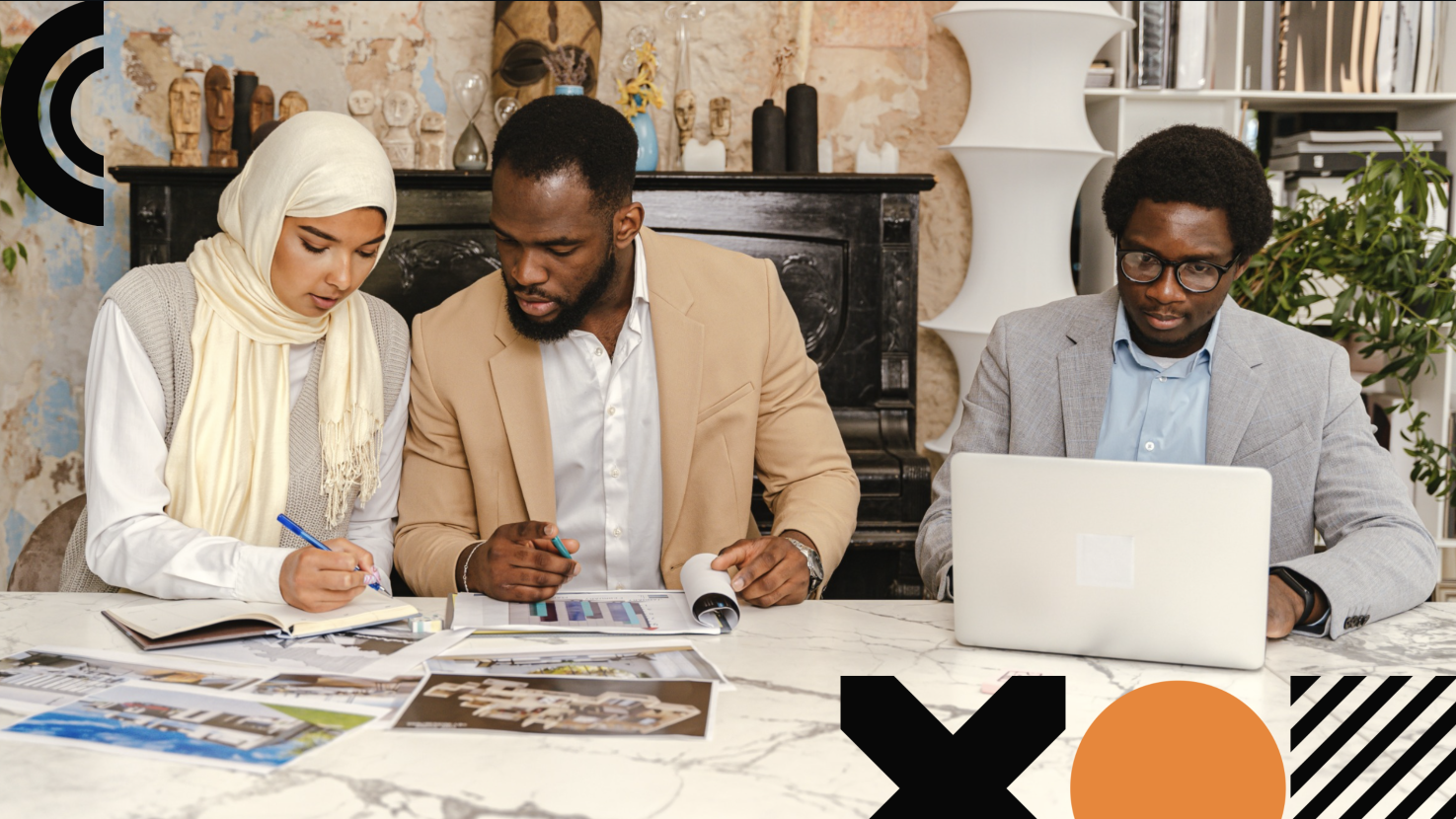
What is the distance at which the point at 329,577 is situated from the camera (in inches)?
60.3

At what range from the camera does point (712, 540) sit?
210 centimetres

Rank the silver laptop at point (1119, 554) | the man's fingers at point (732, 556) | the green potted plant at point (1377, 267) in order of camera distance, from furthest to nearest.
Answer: the green potted plant at point (1377, 267) < the man's fingers at point (732, 556) < the silver laptop at point (1119, 554)

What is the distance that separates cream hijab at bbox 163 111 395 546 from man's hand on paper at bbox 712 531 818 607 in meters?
0.70

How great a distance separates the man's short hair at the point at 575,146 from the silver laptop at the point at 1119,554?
890 millimetres

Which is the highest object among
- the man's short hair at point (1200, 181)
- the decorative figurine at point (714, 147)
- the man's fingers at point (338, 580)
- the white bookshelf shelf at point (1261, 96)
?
the white bookshelf shelf at point (1261, 96)

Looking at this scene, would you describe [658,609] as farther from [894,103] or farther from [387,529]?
[894,103]

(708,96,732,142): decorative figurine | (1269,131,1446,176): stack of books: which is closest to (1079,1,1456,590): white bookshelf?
(1269,131,1446,176): stack of books

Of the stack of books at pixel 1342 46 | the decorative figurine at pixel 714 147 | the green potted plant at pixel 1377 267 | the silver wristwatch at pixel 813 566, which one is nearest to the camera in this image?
the silver wristwatch at pixel 813 566

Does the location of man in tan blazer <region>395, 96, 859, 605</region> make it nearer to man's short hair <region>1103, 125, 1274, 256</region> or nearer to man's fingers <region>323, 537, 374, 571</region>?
man's fingers <region>323, 537, 374, 571</region>

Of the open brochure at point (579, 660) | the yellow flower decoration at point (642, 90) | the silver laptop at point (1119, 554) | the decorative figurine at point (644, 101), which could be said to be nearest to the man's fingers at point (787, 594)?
the open brochure at point (579, 660)

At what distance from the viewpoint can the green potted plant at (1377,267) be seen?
294cm

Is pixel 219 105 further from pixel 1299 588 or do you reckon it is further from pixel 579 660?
pixel 1299 588

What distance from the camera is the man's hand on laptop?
1.42 meters

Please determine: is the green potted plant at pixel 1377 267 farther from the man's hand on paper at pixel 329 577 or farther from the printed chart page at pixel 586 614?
the man's hand on paper at pixel 329 577
